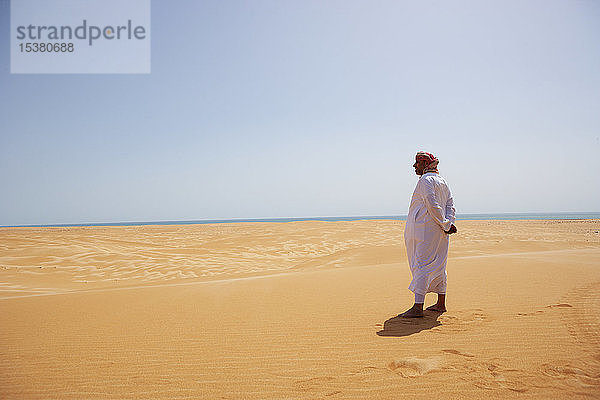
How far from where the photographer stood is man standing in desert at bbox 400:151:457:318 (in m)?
4.43

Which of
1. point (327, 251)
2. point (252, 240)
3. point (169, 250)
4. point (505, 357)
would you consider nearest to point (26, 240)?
point (169, 250)

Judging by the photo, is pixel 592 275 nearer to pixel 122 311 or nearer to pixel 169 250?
pixel 122 311

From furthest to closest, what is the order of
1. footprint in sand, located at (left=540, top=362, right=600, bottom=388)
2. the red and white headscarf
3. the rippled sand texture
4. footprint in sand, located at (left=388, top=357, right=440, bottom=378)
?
the red and white headscarf → footprint in sand, located at (left=388, top=357, right=440, bottom=378) → the rippled sand texture → footprint in sand, located at (left=540, top=362, right=600, bottom=388)

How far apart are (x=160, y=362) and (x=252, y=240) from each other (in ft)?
52.1

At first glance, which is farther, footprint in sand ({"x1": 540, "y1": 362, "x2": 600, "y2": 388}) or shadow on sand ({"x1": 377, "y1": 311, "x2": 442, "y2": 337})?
shadow on sand ({"x1": 377, "y1": 311, "x2": 442, "y2": 337})

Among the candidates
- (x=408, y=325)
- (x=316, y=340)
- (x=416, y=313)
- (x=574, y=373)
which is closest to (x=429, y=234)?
(x=416, y=313)

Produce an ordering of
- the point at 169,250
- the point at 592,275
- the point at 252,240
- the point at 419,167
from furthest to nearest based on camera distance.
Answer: the point at 252,240 → the point at 169,250 → the point at 592,275 → the point at 419,167

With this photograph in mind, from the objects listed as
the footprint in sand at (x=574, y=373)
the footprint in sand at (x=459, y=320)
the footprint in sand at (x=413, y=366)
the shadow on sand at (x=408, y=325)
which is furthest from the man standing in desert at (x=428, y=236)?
the footprint in sand at (x=574, y=373)

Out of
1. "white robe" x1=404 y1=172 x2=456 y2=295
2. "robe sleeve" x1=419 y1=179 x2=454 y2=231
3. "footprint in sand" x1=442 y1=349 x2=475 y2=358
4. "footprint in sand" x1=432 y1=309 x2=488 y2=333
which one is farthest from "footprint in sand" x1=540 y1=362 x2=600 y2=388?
"robe sleeve" x1=419 y1=179 x2=454 y2=231

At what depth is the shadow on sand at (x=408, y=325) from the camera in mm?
3790

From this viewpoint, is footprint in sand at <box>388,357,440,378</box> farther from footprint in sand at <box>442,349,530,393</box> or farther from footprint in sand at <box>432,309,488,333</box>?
footprint in sand at <box>432,309,488,333</box>

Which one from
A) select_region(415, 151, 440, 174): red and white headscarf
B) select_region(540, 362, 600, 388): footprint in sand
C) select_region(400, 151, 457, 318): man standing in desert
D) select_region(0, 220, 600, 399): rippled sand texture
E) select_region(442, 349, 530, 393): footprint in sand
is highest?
select_region(415, 151, 440, 174): red and white headscarf

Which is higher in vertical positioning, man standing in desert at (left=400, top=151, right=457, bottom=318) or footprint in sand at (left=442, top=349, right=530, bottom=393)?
man standing in desert at (left=400, top=151, right=457, bottom=318)

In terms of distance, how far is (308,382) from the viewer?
2738 mm
